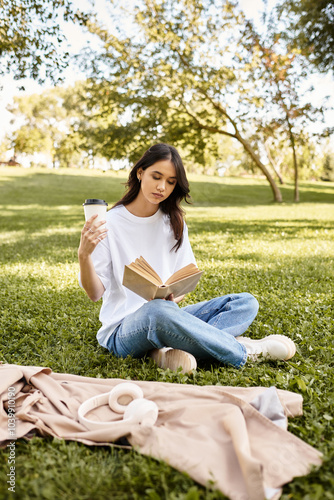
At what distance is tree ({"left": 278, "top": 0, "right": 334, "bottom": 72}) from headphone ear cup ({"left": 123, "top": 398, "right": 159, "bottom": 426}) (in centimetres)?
1530

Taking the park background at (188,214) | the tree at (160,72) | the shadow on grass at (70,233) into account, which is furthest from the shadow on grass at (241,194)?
the shadow on grass at (70,233)

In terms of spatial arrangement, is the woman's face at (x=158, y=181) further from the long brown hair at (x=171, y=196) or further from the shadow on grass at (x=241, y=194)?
the shadow on grass at (x=241, y=194)

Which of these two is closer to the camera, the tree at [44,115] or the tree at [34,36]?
the tree at [34,36]

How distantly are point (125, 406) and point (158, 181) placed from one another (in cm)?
152

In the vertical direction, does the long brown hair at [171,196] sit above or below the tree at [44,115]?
below

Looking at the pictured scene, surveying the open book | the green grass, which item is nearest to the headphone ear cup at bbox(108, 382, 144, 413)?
the green grass

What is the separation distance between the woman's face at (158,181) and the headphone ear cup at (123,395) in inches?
51.9

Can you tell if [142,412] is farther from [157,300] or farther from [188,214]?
[188,214]

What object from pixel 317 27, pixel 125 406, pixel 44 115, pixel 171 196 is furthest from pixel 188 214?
pixel 44 115

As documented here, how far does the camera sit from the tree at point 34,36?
29.8ft

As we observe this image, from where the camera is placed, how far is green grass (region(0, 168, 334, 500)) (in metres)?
1.75

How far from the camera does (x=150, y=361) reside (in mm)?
2887

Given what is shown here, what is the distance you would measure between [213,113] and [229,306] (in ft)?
60.0

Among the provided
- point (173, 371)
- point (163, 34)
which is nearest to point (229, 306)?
point (173, 371)
